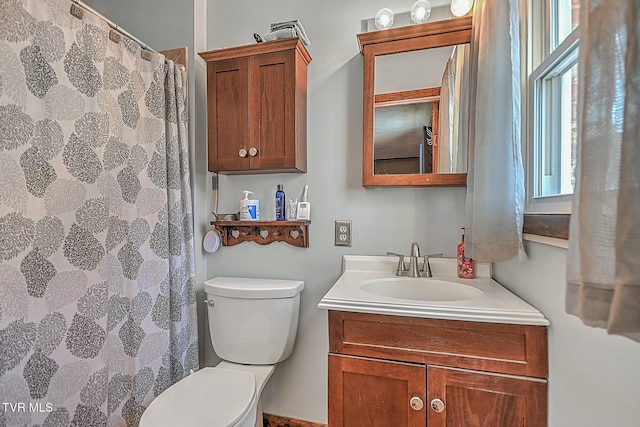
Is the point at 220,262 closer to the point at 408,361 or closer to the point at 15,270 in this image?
the point at 15,270

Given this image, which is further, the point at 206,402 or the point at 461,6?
the point at 461,6

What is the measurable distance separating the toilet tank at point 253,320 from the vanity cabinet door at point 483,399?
2.41 ft

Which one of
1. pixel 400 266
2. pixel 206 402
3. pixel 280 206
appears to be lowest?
pixel 206 402

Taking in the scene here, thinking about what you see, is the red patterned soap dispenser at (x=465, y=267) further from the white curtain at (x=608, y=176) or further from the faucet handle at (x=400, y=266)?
the white curtain at (x=608, y=176)

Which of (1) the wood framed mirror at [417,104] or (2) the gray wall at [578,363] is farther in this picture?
(1) the wood framed mirror at [417,104]

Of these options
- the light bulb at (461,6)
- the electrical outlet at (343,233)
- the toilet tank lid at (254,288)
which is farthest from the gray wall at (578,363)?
the light bulb at (461,6)

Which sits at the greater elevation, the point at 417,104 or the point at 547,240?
the point at 417,104

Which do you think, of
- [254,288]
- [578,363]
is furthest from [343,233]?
[578,363]

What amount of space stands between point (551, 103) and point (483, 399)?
101 centimetres

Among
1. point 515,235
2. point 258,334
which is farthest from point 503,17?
point 258,334

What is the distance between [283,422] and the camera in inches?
67.4

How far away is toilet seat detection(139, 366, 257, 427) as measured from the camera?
3.47 feet

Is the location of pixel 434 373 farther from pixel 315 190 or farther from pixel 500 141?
pixel 315 190

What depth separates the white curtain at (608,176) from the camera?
14.9 inches
